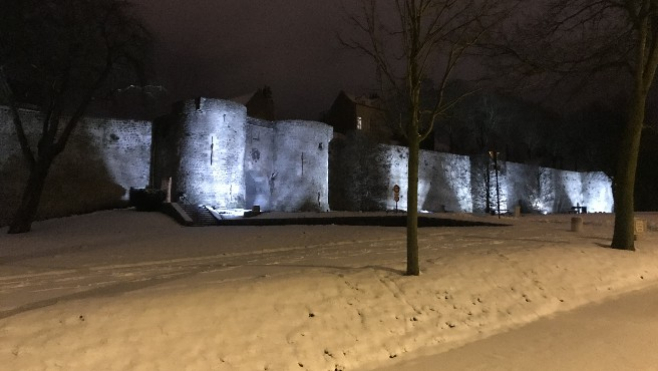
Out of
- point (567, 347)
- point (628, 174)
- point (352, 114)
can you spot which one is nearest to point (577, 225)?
point (628, 174)

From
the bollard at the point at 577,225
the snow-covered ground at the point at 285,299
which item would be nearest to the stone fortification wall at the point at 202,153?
the snow-covered ground at the point at 285,299

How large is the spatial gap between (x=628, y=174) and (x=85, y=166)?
27620mm

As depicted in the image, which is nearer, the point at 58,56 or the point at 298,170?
the point at 58,56

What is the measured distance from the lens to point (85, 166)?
28.9m

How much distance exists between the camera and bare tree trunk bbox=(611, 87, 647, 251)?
40.2ft

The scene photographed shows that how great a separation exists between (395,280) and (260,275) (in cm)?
216

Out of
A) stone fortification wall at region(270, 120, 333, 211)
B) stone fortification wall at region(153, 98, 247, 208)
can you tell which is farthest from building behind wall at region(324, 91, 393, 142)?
stone fortification wall at region(153, 98, 247, 208)

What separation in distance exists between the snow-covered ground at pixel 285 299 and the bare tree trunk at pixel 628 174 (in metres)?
0.53

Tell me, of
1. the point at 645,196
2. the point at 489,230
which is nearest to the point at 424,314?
the point at 489,230

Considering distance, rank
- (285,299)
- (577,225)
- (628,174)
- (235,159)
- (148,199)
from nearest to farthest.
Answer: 1. (285,299)
2. (628,174)
3. (577,225)
4. (148,199)
5. (235,159)

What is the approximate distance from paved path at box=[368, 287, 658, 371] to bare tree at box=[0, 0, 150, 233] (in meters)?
17.7

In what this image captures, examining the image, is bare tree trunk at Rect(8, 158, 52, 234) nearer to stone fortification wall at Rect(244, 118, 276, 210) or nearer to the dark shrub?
the dark shrub

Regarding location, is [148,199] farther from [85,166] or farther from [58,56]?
[58,56]

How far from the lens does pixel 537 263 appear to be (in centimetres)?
953
